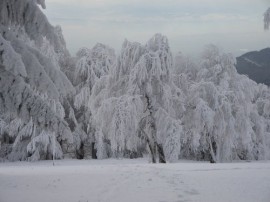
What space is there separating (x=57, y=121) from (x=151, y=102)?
1043 cm

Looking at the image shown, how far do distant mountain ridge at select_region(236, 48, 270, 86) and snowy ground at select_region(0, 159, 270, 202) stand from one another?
3294 inches

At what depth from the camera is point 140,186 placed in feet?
30.4

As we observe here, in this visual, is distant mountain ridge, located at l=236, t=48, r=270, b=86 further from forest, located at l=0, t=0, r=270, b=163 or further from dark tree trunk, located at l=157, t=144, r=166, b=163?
dark tree trunk, located at l=157, t=144, r=166, b=163

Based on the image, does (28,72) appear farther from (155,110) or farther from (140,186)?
(155,110)

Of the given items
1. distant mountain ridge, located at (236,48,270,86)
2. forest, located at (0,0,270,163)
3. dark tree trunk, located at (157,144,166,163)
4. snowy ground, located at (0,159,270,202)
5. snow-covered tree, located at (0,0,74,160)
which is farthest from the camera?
distant mountain ridge, located at (236,48,270,86)

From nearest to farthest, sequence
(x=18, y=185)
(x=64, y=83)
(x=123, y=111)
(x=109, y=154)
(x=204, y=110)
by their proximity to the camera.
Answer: (x=64, y=83)
(x=18, y=185)
(x=123, y=111)
(x=204, y=110)
(x=109, y=154)

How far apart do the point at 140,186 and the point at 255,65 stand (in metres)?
102

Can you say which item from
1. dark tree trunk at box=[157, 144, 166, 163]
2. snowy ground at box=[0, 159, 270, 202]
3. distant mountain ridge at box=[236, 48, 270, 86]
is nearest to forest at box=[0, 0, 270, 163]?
dark tree trunk at box=[157, 144, 166, 163]

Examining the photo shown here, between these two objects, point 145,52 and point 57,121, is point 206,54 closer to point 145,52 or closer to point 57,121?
point 145,52

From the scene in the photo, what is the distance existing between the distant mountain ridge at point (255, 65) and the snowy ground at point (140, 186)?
274ft

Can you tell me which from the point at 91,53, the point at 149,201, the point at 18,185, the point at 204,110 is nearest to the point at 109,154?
the point at 91,53

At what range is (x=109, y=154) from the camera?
26344 mm

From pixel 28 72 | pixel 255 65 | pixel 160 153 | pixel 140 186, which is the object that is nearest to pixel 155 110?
pixel 160 153

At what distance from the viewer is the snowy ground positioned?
8.30 m
